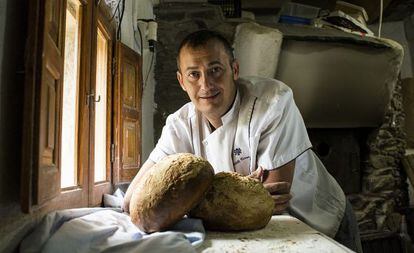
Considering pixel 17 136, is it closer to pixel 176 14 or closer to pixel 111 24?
pixel 111 24

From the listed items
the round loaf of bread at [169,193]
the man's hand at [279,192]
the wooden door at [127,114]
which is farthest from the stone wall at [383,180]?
the round loaf of bread at [169,193]

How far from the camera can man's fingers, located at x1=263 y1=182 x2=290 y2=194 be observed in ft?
3.14

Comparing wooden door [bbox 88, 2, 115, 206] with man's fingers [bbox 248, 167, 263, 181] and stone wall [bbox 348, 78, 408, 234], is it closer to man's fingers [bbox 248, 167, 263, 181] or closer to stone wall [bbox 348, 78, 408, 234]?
man's fingers [bbox 248, 167, 263, 181]

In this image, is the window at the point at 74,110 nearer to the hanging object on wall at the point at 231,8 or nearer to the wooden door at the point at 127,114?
the wooden door at the point at 127,114

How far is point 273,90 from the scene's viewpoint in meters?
1.16

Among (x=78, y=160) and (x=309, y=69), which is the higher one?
(x=309, y=69)

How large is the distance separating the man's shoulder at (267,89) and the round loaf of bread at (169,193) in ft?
1.50

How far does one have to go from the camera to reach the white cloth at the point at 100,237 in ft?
2.02

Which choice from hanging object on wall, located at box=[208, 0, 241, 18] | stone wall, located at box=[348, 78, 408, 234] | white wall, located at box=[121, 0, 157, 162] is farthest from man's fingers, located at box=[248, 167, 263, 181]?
stone wall, located at box=[348, 78, 408, 234]

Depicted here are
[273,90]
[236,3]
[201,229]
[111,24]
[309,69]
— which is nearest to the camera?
[201,229]

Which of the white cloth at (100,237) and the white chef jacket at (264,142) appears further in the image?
the white chef jacket at (264,142)

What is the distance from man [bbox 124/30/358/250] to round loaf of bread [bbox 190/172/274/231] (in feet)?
0.59

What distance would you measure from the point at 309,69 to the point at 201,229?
2.06 m

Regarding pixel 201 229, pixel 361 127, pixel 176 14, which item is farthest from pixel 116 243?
pixel 361 127
